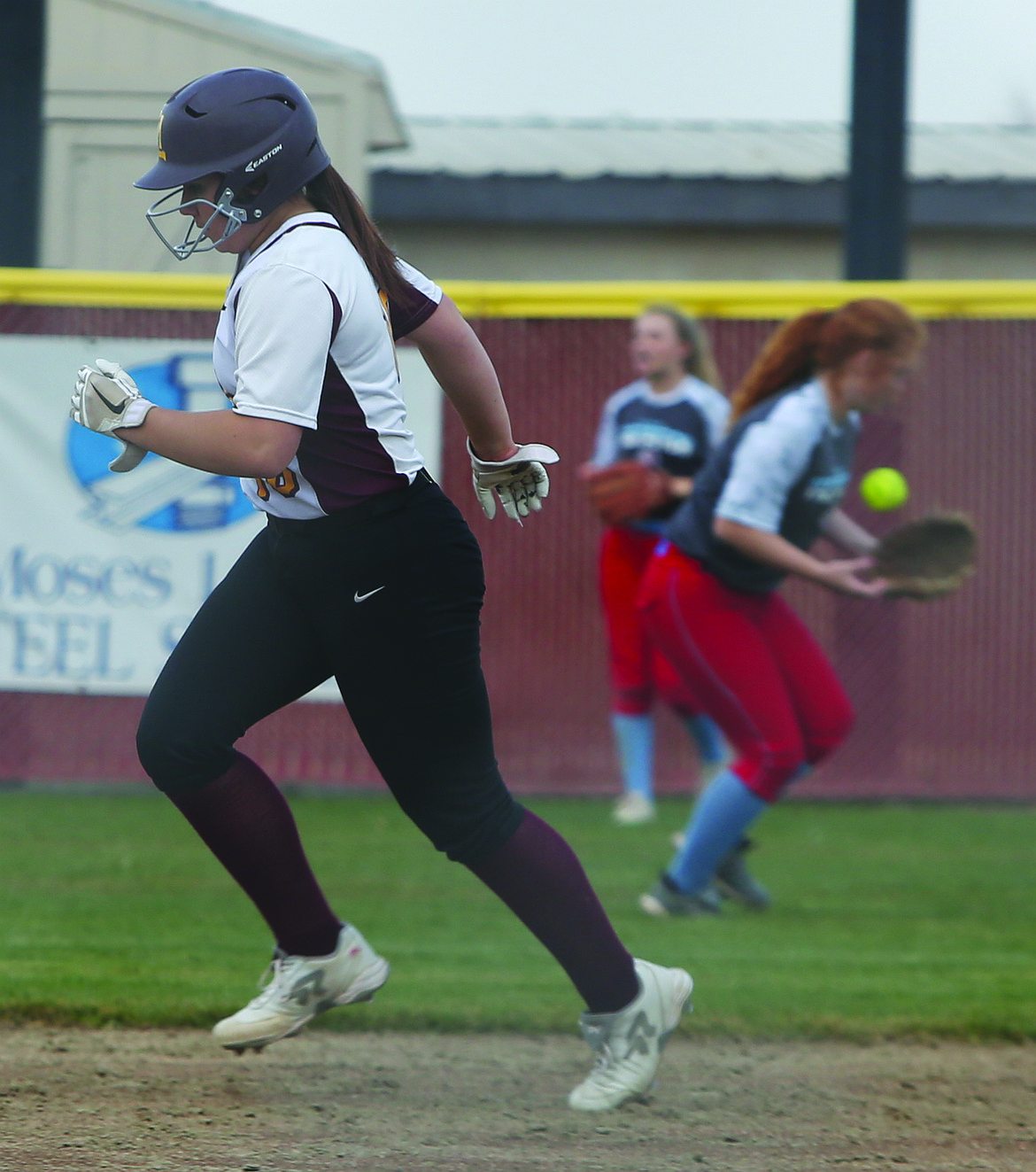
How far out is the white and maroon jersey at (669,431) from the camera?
20.1ft

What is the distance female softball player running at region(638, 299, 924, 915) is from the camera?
4168mm

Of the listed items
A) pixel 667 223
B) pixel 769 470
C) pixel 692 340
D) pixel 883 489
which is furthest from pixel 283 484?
pixel 667 223

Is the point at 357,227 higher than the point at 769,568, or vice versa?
the point at 357,227

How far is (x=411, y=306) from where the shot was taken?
2.72 metres

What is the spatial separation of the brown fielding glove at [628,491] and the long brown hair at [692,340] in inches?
18.9

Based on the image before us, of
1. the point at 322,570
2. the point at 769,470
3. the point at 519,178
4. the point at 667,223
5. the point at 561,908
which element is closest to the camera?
the point at 322,570

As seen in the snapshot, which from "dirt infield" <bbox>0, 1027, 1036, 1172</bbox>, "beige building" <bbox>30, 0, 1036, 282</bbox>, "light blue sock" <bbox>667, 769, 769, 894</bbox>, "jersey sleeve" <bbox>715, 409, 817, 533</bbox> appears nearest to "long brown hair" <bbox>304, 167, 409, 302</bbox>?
"dirt infield" <bbox>0, 1027, 1036, 1172</bbox>

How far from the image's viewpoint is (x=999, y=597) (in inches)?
254

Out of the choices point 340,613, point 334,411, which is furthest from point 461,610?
point 334,411

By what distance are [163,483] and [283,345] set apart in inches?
155

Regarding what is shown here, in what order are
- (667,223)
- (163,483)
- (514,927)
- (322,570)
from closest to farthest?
(322,570) < (514,927) < (163,483) < (667,223)

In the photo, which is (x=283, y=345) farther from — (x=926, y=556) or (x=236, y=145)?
(x=926, y=556)

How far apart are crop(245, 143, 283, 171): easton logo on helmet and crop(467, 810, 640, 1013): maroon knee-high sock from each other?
1.25m

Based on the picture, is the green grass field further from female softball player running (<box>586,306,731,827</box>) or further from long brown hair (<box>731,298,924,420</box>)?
long brown hair (<box>731,298,924,420</box>)
